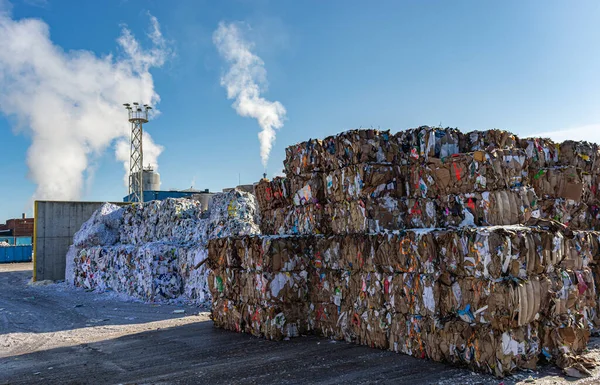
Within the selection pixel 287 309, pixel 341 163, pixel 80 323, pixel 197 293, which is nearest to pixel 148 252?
pixel 197 293

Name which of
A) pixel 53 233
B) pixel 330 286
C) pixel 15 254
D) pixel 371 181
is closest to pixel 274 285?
pixel 330 286

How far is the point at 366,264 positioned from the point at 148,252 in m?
8.14

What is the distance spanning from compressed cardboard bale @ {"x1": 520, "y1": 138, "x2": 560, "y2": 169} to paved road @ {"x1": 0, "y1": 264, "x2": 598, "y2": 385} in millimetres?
3272

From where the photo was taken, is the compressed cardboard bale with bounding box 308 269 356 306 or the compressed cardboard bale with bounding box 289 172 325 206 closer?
the compressed cardboard bale with bounding box 308 269 356 306

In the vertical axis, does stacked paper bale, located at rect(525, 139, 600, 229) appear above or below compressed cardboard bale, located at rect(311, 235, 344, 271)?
above

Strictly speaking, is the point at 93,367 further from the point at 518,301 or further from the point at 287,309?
the point at 518,301

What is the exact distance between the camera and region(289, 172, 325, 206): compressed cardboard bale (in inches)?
313

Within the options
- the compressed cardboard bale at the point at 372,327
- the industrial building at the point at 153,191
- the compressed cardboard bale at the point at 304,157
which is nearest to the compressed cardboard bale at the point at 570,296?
the compressed cardboard bale at the point at 372,327

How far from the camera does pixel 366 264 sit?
6863mm

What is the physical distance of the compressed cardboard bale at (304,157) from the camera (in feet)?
26.3

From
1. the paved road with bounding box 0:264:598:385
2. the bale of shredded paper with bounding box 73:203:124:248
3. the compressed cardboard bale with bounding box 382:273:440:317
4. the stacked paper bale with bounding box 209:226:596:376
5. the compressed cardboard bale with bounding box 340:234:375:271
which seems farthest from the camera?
the bale of shredded paper with bounding box 73:203:124:248

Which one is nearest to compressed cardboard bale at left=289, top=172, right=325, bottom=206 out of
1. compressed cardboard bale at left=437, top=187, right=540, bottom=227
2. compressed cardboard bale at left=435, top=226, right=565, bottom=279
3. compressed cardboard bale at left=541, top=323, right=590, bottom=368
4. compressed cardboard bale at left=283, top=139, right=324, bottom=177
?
compressed cardboard bale at left=283, top=139, right=324, bottom=177

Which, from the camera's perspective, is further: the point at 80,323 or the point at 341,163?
the point at 80,323

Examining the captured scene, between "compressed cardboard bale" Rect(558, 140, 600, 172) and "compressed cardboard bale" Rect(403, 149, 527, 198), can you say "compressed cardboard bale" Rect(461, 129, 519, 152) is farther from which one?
"compressed cardboard bale" Rect(558, 140, 600, 172)
